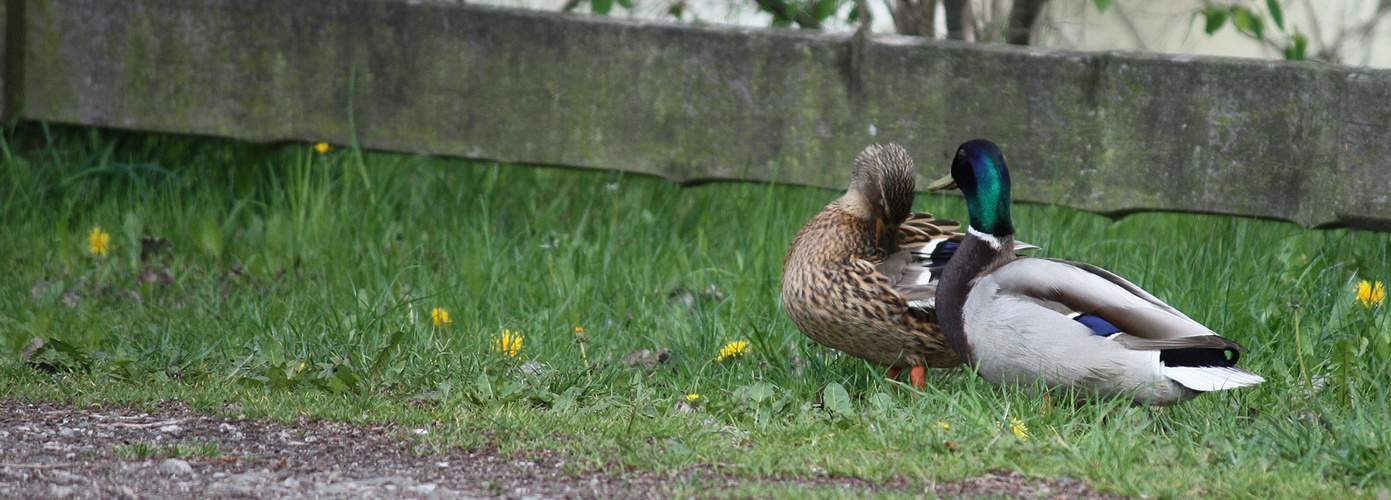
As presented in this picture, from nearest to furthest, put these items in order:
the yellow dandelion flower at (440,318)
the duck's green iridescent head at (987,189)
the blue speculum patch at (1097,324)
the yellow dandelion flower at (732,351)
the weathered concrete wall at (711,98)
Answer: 1. the blue speculum patch at (1097,324)
2. the duck's green iridescent head at (987,189)
3. the yellow dandelion flower at (732,351)
4. the yellow dandelion flower at (440,318)
5. the weathered concrete wall at (711,98)

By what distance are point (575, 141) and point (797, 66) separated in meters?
0.92

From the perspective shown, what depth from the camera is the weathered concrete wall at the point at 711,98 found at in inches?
156

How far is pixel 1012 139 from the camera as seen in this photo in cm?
426

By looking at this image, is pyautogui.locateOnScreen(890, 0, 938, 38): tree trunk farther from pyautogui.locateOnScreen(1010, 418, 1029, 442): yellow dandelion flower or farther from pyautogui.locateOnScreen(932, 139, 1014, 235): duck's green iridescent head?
pyautogui.locateOnScreen(1010, 418, 1029, 442): yellow dandelion flower

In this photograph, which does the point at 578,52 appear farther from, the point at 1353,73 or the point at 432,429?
the point at 1353,73

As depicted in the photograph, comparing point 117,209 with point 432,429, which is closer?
point 432,429

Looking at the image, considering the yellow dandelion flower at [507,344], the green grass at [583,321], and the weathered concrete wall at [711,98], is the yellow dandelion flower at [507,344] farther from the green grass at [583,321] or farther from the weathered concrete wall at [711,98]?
the weathered concrete wall at [711,98]

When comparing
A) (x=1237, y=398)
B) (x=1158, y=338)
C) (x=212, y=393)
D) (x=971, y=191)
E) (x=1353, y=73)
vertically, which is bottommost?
(x=212, y=393)

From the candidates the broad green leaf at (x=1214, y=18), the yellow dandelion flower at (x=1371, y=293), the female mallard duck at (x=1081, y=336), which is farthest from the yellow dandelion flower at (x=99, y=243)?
the yellow dandelion flower at (x=1371, y=293)

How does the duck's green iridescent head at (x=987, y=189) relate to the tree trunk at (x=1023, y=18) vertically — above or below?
below

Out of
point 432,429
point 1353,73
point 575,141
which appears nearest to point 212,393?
point 432,429

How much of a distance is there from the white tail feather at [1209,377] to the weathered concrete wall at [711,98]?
1.40 metres

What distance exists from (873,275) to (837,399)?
0.38 metres

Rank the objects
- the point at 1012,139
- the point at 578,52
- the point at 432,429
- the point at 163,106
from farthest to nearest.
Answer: the point at 163,106, the point at 578,52, the point at 1012,139, the point at 432,429
